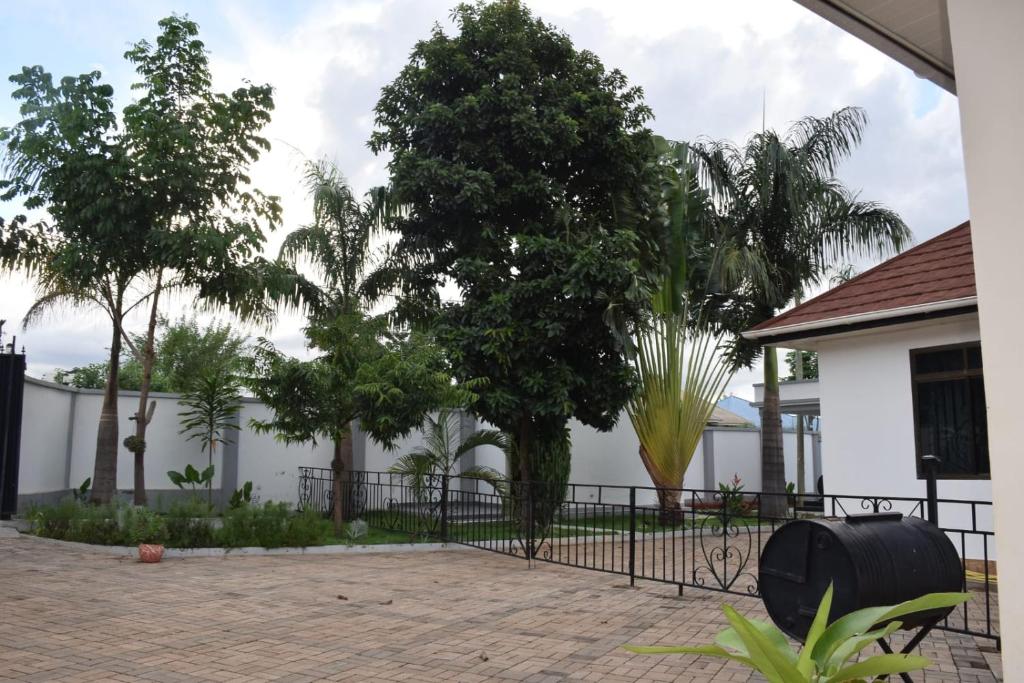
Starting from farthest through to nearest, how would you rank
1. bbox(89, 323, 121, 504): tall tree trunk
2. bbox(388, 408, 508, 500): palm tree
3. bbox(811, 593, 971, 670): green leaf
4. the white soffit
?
bbox(89, 323, 121, 504): tall tree trunk, bbox(388, 408, 508, 500): palm tree, the white soffit, bbox(811, 593, 971, 670): green leaf

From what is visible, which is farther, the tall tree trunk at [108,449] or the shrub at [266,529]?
Result: the tall tree trunk at [108,449]

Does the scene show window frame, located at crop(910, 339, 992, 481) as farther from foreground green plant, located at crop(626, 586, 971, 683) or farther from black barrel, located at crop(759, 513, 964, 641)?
foreground green plant, located at crop(626, 586, 971, 683)

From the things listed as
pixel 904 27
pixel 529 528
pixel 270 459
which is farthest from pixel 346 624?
pixel 270 459

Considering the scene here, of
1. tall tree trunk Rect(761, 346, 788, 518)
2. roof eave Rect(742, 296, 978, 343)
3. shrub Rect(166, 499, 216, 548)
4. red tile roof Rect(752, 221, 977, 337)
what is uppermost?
red tile roof Rect(752, 221, 977, 337)

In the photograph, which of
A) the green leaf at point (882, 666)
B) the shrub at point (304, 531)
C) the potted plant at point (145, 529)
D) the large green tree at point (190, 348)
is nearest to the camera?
the green leaf at point (882, 666)

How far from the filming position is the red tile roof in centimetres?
1000

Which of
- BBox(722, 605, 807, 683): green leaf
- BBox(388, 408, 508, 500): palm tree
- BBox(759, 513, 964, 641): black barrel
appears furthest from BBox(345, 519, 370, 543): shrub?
BBox(722, 605, 807, 683): green leaf

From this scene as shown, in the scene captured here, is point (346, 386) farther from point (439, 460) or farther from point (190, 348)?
point (190, 348)

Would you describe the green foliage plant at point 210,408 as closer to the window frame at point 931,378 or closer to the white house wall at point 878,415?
the white house wall at point 878,415

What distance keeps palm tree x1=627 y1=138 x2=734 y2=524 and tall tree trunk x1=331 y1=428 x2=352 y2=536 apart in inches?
244

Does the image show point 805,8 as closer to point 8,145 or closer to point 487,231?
point 487,231

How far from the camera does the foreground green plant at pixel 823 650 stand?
243cm

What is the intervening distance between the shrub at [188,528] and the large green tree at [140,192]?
3487 mm

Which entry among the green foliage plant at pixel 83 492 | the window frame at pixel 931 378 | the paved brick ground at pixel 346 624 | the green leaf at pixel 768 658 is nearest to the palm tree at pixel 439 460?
the paved brick ground at pixel 346 624
